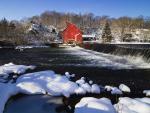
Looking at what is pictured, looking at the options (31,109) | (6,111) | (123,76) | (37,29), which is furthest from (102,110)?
(37,29)

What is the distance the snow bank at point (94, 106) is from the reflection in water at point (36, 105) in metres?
0.43

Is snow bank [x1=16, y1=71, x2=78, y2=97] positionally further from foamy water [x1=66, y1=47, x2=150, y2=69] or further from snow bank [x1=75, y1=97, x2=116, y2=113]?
foamy water [x1=66, y1=47, x2=150, y2=69]

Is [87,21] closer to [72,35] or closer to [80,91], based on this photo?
[72,35]

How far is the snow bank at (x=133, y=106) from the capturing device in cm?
808

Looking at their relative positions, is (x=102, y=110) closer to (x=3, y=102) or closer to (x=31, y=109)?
A: (x=31, y=109)

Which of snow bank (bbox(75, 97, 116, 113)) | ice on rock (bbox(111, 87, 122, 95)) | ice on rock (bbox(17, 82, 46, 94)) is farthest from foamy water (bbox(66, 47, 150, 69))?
snow bank (bbox(75, 97, 116, 113))

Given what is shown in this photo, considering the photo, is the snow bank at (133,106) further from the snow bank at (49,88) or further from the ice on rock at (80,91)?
the snow bank at (49,88)

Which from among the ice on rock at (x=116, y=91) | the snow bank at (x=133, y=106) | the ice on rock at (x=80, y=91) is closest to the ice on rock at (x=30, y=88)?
the ice on rock at (x=80, y=91)

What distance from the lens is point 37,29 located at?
98000mm

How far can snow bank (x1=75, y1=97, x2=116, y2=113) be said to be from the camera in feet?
26.8

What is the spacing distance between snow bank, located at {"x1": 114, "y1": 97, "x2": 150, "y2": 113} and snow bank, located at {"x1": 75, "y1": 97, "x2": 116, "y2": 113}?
24 centimetres

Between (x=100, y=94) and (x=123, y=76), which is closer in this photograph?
(x=100, y=94)

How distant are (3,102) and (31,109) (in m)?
0.89

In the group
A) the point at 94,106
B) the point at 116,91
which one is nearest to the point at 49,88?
the point at 116,91
